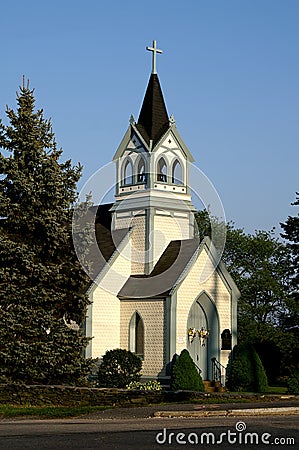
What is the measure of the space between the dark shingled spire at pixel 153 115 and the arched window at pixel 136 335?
8535mm

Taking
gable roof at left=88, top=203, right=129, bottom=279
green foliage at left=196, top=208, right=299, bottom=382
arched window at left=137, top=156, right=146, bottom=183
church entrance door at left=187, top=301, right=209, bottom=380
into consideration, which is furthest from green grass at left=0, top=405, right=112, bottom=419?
green foliage at left=196, top=208, right=299, bottom=382

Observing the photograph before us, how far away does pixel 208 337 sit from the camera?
1426 inches

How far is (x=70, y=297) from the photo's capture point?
28.1m

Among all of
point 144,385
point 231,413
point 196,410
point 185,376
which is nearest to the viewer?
point 231,413

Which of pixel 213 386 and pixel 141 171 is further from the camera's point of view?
pixel 141 171

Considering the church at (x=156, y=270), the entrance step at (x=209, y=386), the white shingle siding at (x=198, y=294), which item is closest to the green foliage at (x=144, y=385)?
the church at (x=156, y=270)

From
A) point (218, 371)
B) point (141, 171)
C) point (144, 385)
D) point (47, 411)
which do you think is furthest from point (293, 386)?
point (141, 171)

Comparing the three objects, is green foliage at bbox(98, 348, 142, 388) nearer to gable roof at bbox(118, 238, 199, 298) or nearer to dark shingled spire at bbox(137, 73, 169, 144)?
gable roof at bbox(118, 238, 199, 298)

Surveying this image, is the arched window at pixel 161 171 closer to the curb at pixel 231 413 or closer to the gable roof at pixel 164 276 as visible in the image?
the gable roof at pixel 164 276

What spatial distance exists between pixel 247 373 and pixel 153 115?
13.4 metres

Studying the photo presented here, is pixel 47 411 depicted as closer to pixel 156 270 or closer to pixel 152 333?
pixel 152 333

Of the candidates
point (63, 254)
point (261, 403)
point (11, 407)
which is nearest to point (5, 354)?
point (11, 407)

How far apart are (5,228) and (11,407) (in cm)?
676

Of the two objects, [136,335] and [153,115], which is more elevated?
[153,115]
